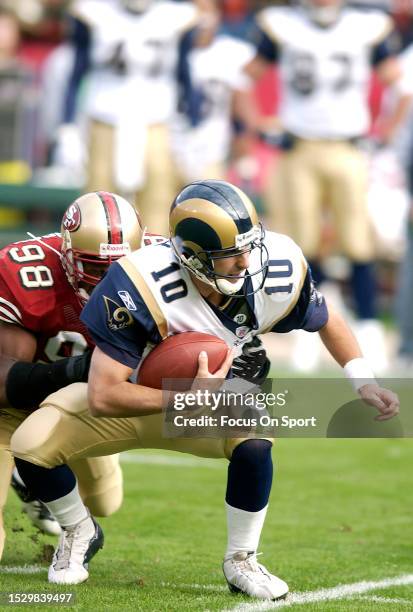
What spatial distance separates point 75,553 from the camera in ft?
13.8

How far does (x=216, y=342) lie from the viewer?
3852 mm

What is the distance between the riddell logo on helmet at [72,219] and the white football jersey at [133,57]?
4394 millimetres

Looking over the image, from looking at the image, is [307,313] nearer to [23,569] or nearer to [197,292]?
[197,292]

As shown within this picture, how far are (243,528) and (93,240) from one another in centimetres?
99

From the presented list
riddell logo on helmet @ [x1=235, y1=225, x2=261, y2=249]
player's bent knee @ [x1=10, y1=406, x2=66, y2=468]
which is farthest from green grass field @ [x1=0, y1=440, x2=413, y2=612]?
riddell logo on helmet @ [x1=235, y1=225, x2=261, y2=249]

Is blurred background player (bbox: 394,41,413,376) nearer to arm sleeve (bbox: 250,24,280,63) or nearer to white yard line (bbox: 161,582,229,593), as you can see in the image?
arm sleeve (bbox: 250,24,280,63)

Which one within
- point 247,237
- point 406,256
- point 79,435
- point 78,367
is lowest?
point 406,256

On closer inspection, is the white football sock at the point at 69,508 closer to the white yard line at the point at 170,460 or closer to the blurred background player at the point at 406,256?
the white yard line at the point at 170,460

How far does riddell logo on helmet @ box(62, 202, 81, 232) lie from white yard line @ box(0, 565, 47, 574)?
1075mm

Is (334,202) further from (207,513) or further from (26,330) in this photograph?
(26,330)

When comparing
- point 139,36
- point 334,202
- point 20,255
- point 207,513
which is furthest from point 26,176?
point 20,255

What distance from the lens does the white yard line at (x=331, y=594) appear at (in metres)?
3.82

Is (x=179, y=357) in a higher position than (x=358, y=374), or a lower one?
higher

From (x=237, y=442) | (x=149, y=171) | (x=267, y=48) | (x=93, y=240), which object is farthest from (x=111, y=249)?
(x=267, y=48)
